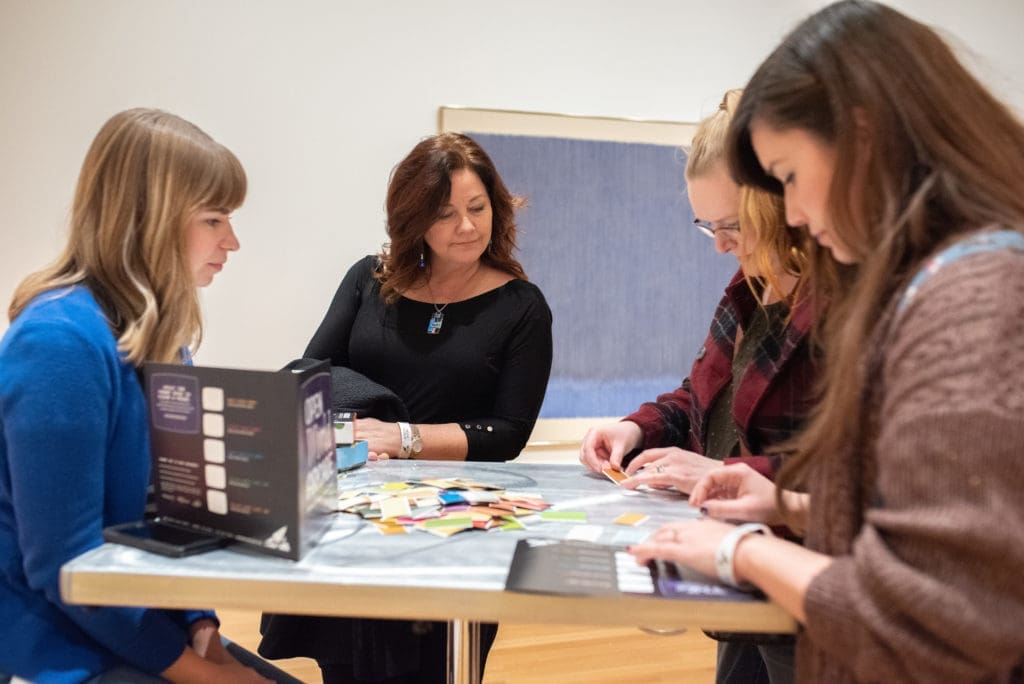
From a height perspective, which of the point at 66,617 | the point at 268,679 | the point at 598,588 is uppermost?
the point at 598,588

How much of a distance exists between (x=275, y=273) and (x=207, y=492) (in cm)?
241

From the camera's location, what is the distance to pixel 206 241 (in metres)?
1.54

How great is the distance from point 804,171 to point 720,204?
0.68m

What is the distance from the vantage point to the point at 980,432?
83cm

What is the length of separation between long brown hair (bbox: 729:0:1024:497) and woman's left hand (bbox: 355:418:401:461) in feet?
3.77

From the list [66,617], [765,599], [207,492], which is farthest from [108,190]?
[765,599]

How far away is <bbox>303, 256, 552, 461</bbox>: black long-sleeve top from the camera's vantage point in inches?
90.0

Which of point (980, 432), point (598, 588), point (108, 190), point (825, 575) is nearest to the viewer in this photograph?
point (980, 432)

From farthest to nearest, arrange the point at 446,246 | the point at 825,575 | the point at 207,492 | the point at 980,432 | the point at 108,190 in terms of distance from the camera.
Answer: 1. the point at 446,246
2. the point at 108,190
3. the point at 207,492
4. the point at 825,575
5. the point at 980,432

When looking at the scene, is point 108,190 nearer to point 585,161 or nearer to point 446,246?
point 446,246

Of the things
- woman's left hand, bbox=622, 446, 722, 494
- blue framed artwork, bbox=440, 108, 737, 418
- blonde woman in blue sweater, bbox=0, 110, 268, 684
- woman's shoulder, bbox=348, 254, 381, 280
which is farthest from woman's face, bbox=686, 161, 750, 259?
blue framed artwork, bbox=440, 108, 737, 418

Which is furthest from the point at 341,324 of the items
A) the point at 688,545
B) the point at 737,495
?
the point at 688,545

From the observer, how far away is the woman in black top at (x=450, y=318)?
2.29 metres

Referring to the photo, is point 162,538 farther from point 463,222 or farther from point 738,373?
point 463,222
